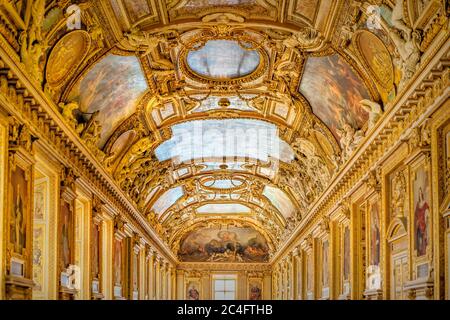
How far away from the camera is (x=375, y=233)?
68.3 ft

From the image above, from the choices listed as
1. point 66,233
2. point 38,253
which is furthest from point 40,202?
point 66,233

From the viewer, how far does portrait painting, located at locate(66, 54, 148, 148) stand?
20.4 meters

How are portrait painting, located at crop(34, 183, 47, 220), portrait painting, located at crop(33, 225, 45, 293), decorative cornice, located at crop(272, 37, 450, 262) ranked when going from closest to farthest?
decorative cornice, located at crop(272, 37, 450, 262)
portrait painting, located at crop(33, 225, 45, 293)
portrait painting, located at crop(34, 183, 47, 220)

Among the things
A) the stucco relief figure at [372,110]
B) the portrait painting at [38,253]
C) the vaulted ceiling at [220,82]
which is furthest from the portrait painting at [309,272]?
the portrait painting at [38,253]

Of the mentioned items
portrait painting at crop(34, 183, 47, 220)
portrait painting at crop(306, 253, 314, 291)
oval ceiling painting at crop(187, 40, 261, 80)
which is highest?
oval ceiling painting at crop(187, 40, 261, 80)

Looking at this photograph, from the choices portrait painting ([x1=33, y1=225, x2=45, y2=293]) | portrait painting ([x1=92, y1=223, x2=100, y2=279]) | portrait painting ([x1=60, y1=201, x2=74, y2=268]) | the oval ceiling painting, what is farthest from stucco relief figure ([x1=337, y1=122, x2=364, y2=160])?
portrait painting ([x1=33, y1=225, x2=45, y2=293])

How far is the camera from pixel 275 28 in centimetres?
1984

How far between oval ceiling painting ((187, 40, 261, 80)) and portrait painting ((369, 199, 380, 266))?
5880mm

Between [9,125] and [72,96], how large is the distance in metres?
5.84

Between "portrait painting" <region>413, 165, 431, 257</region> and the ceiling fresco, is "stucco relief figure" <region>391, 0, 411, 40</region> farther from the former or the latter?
the ceiling fresco

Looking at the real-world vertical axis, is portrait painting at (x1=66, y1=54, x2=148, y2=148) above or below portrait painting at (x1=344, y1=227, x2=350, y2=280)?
above

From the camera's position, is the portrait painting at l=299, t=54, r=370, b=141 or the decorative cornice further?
the portrait painting at l=299, t=54, r=370, b=141

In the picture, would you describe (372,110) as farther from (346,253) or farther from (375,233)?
(346,253)

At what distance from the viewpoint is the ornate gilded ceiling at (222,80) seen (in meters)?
18.1
